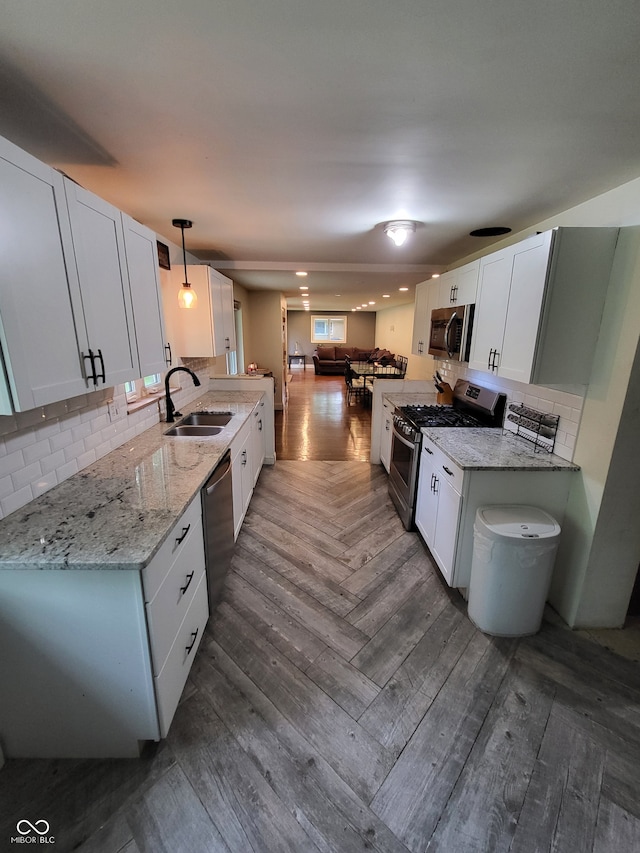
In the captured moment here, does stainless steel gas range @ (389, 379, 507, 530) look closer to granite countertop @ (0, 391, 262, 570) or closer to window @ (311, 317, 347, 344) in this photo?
granite countertop @ (0, 391, 262, 570)

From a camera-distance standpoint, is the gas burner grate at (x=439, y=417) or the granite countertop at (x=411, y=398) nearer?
the gas burner grate at (x=439, y=417)

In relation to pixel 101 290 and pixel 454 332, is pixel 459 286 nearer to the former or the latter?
pixel 454 332

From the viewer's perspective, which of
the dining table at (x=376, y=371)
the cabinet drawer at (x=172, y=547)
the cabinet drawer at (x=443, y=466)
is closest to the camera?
the cabinet drawer at (x=172, y=547)

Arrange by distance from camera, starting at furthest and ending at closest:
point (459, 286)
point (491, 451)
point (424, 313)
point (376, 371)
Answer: point (376, 371), point (424, 313), point (459, 286), point (491, 451)

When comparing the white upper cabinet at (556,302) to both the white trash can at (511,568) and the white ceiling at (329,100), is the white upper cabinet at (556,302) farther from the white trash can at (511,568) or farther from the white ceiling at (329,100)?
the white trash can at (511,568)

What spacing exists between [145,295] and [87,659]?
178cm

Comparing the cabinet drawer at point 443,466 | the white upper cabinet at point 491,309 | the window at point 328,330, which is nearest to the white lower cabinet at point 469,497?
the cabinet drawer at point 443,466

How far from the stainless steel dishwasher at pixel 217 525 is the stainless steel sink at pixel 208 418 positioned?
0.76m

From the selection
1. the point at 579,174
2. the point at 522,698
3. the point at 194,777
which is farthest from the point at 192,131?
the point at 522,698

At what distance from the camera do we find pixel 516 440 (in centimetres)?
246

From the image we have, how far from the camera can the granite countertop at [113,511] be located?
113 centimetres

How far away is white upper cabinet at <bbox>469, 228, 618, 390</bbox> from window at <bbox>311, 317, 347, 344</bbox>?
11810 mm

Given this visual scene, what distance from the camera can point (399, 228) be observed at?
2584 mm

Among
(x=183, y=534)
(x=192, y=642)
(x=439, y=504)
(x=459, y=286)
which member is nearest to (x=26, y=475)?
(x=183, y=534)
